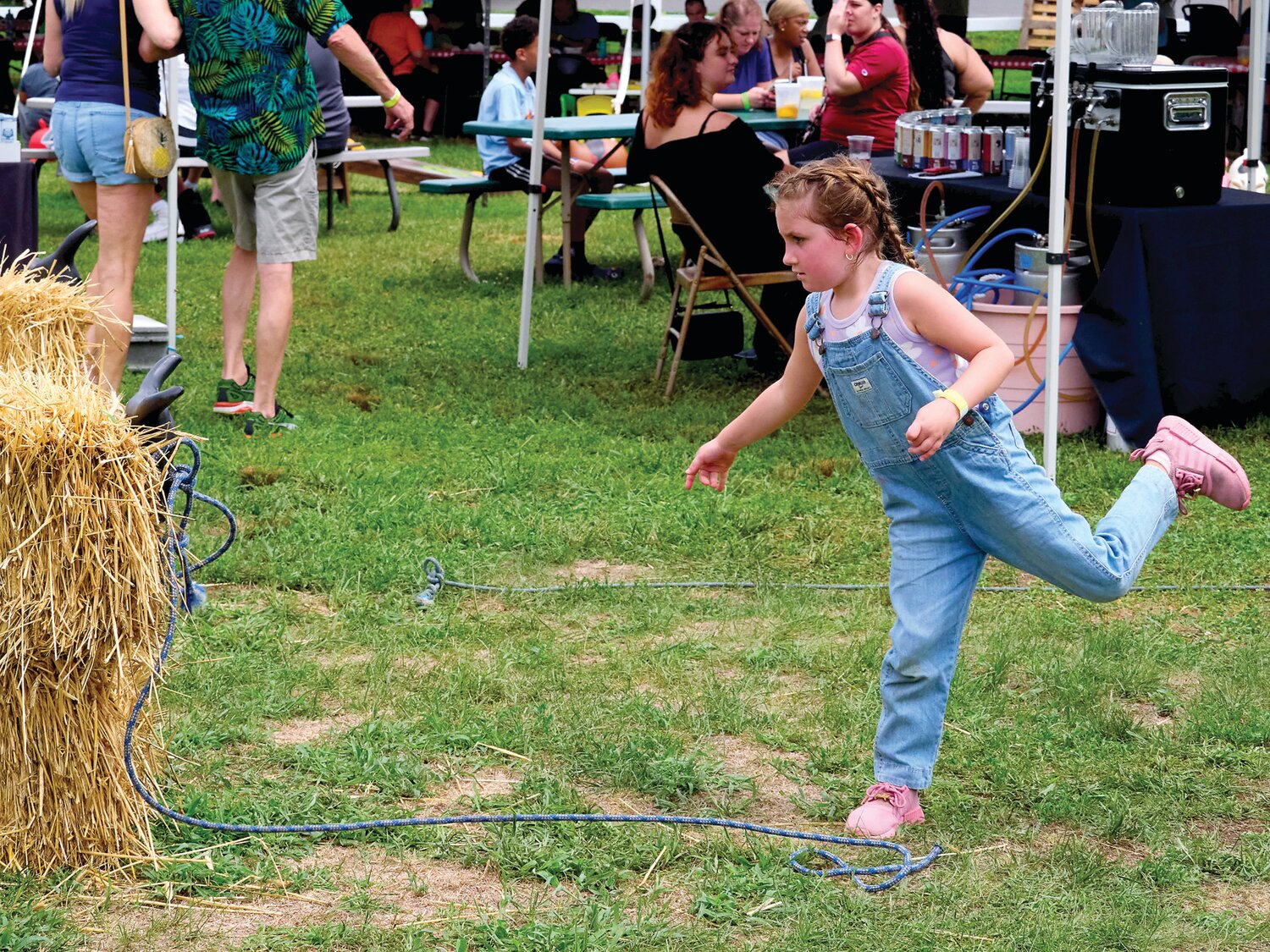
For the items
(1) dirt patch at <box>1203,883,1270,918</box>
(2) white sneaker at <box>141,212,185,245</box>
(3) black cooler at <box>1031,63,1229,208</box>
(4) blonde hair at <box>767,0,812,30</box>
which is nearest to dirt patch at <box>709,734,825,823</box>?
(1) dirt patch at <box>1203,883,1270,918</box>

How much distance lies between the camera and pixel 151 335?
6840 mm

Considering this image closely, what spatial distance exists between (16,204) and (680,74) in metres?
2.82

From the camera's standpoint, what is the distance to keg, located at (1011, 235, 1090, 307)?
A: 573cm

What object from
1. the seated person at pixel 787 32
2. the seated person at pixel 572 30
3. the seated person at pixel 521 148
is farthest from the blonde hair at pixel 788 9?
the seated person at pixel 572 30

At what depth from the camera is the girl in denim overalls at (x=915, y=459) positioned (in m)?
2.83

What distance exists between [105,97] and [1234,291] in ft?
14.0

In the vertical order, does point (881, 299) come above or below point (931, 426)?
above

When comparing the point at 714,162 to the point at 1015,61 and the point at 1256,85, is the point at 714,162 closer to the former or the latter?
the point at 1256,85

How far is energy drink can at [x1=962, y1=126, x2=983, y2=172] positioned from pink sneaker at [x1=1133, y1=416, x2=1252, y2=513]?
328cm

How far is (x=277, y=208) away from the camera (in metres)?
5.72

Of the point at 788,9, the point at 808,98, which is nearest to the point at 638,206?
the point at 808,98

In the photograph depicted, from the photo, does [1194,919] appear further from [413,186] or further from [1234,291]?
[413,186]

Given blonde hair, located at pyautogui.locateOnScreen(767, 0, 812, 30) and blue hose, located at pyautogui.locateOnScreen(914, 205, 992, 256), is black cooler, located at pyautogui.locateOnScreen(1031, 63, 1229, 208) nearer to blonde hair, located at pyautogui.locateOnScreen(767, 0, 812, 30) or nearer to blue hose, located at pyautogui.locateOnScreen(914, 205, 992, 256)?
blue hose, located at pyautogui.locateOnScreen(914, 205, 992, 256)

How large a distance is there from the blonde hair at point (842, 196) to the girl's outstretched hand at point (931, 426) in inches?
15.2
